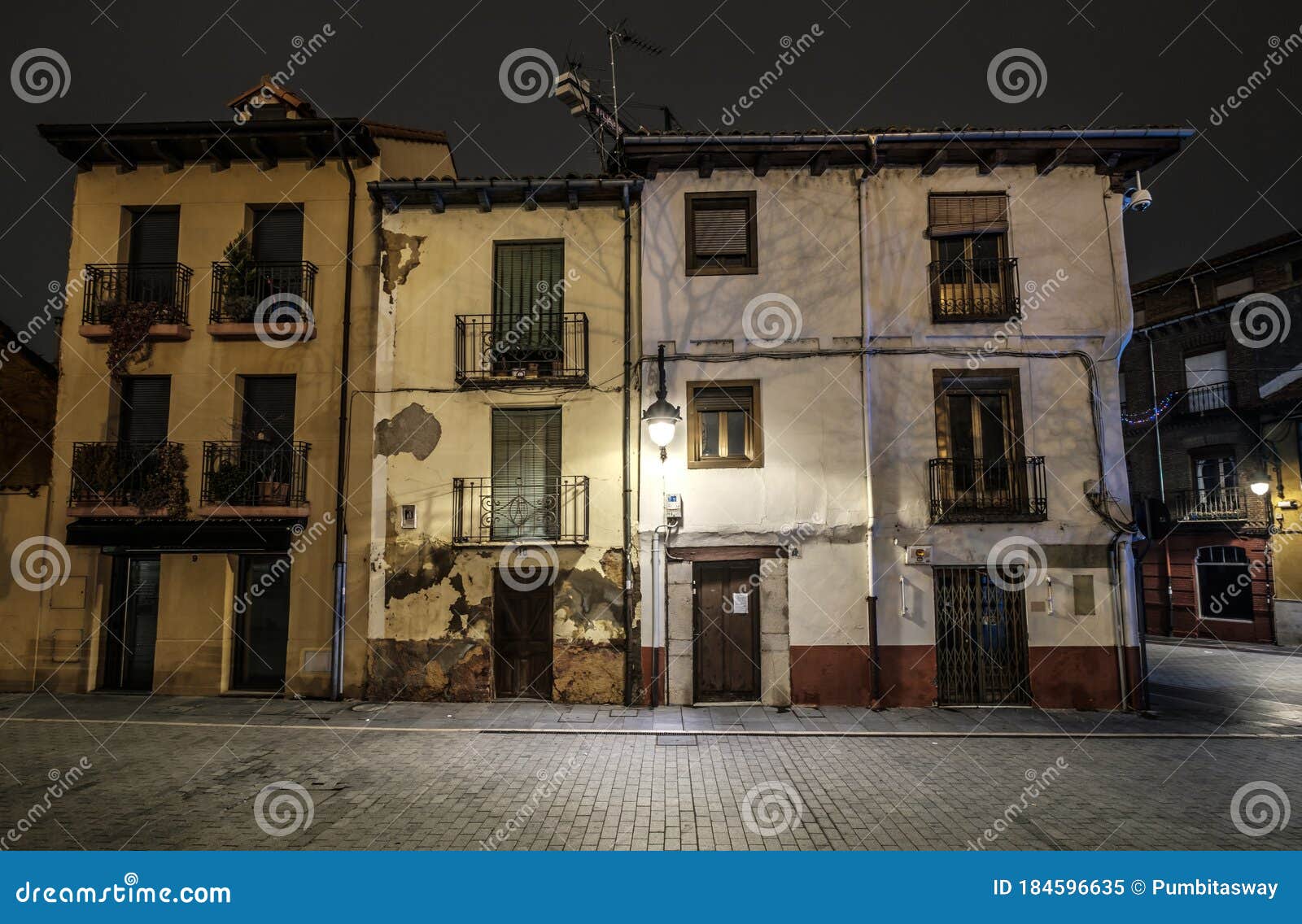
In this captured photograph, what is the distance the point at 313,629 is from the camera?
12.1 metres

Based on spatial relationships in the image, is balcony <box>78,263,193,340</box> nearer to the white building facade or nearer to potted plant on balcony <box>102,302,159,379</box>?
potted plant on balcony <box>102,302,159,379</box>

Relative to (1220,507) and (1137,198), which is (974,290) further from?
(1220,507)

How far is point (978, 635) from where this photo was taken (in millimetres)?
11523

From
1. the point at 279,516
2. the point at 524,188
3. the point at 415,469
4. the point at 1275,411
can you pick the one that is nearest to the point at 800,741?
the point at 415,469

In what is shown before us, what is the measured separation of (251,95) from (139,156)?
240 cm

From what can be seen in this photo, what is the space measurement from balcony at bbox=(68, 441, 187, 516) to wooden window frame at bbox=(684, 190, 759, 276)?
10.0 meters

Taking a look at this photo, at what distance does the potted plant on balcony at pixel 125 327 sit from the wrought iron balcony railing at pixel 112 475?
62.1 inches

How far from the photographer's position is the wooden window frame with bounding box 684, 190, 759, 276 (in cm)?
1223

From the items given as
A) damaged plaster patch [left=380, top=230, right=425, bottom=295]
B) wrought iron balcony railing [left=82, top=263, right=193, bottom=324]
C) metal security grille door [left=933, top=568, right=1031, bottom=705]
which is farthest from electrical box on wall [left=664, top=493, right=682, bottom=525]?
wrought iron balcony railing [left=82, top=263, right=193, bottom=324]

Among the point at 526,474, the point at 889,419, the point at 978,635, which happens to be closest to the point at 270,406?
the point at 526,474

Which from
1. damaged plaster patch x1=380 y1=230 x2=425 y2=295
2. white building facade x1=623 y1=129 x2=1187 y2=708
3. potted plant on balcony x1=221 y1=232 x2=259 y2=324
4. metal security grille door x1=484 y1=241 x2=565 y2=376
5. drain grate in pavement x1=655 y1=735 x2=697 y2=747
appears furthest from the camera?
damaged plaster patch x1=380 y1=230 x2=425 y2=295

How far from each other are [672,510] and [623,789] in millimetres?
4957

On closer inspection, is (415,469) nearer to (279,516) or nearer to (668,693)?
(279,516)

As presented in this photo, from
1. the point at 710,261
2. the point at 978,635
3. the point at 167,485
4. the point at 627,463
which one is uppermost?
the point at 710,261
